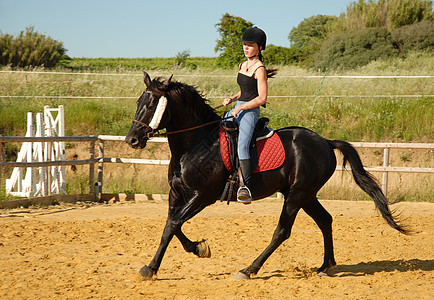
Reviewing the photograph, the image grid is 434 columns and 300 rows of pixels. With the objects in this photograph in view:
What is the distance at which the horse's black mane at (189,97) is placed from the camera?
16.5 ft

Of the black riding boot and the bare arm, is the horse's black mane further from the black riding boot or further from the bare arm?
the black riding boot

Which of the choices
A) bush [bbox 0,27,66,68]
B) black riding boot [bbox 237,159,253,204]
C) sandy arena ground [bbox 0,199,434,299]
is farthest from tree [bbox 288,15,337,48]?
black riding boot [bbox 237,159,253,204]

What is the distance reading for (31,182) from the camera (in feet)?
35.6

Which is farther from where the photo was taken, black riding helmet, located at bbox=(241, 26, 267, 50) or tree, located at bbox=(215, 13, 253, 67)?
tree, located at bbox=(215, 13, 253, 67)

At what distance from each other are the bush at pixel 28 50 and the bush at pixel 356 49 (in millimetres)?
14585

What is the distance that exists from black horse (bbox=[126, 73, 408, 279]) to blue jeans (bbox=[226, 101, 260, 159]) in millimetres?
265

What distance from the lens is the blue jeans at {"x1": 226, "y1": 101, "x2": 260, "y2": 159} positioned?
204 inches

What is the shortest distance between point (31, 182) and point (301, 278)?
7686 mm

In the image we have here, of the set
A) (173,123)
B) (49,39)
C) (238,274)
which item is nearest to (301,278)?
(238,274)

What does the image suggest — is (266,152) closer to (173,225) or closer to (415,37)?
(173,225)

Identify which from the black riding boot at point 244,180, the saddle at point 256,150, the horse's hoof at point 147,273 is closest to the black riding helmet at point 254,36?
the saddle at point 256,150

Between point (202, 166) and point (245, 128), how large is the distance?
2.13 feet

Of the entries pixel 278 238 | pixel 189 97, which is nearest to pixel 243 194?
pixel 278 238

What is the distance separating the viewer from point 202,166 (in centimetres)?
512
